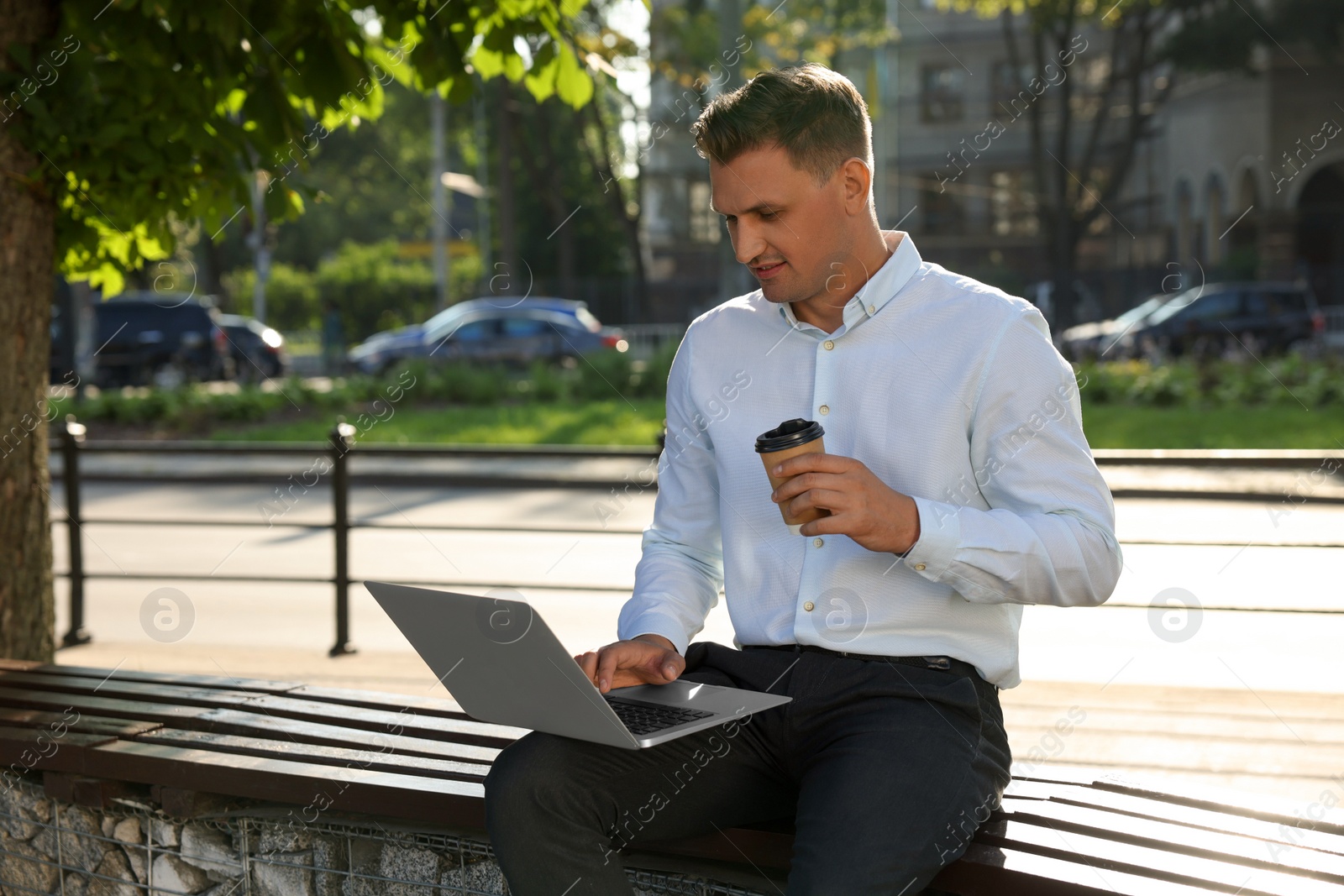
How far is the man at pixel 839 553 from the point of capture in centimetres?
243

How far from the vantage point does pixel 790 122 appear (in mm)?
2750

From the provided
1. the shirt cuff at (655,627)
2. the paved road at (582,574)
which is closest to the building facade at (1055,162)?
the paved road at (582,574)

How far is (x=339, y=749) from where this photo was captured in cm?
329

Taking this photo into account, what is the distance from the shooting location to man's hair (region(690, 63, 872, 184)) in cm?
275

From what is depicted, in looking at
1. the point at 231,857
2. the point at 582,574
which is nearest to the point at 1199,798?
the point at 231,857

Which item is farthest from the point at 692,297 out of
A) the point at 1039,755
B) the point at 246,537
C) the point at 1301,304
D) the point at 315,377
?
the point at 1039,755

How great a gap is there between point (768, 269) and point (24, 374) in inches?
122

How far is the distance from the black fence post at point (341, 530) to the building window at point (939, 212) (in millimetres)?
37593

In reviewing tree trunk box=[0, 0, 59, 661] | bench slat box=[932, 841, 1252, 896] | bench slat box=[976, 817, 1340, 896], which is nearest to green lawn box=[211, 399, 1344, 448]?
tree trunk box=[0, 0, 59, 661]

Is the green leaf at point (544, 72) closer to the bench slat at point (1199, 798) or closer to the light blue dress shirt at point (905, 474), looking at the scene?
the light blue dress shirt at point (905, 474)

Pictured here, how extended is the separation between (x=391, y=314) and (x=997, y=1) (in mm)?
24044

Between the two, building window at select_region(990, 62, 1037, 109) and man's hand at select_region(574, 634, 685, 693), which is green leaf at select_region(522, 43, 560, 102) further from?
building window at select_region(990, 62, 1037, 109)

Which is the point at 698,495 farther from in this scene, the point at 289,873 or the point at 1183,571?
the point at 1183,571

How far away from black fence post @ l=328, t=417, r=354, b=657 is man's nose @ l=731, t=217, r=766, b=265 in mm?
4757
